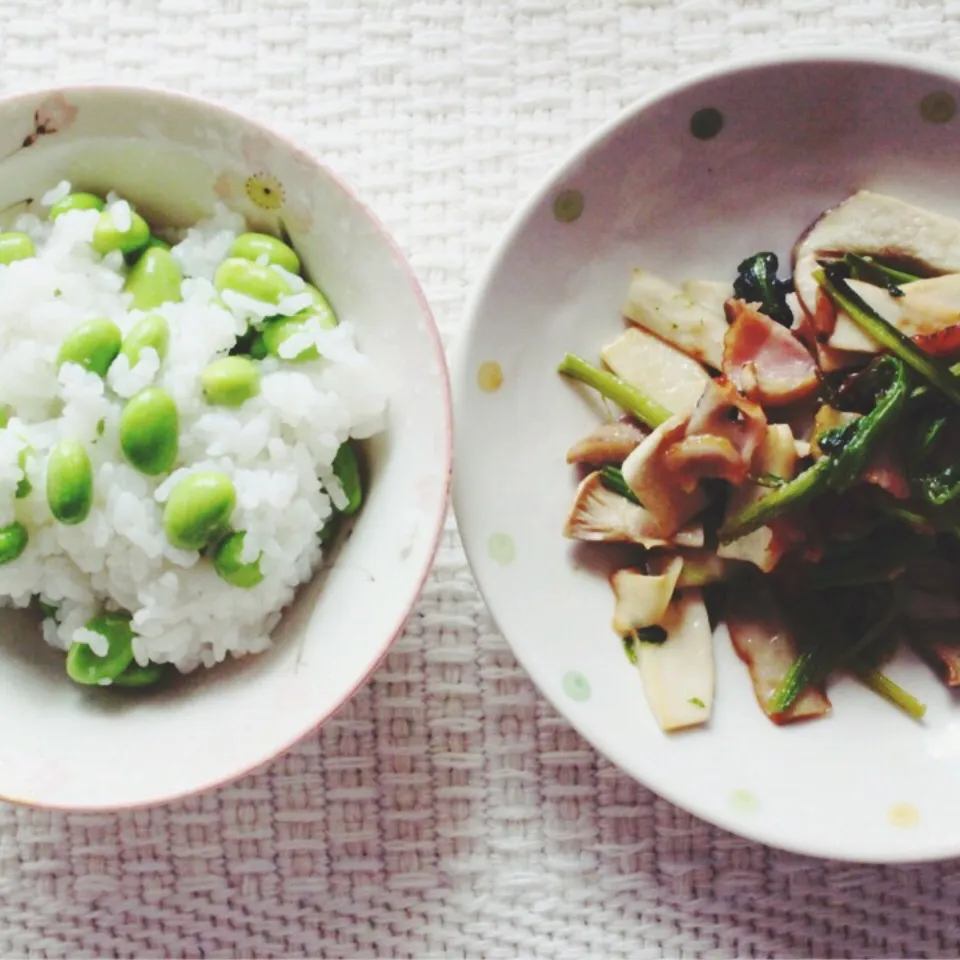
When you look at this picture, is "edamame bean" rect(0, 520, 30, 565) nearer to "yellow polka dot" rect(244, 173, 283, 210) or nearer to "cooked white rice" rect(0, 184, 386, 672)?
"cooked white rice" rect(0, 184, 386, 672)

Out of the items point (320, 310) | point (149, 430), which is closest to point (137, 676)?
point (149, 430)

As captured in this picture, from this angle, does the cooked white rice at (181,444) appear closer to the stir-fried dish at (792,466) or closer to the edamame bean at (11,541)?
the edamame bean at (11,541)

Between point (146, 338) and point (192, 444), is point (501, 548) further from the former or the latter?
point (146, 338)

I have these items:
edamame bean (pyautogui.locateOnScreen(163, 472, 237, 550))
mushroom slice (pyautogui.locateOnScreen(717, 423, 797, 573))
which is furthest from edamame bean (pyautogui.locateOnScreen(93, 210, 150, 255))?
mushroom slice (pyautogui.locateOnScreen(717, 423, 797, 573))

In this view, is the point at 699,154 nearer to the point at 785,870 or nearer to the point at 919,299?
the point at 919,299

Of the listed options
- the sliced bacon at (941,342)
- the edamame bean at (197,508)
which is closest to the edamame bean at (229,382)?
the edamame bean at (197,508)
